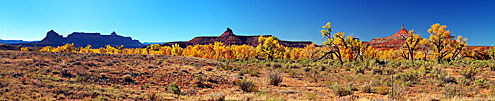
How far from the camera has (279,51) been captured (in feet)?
153

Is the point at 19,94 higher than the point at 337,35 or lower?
lower

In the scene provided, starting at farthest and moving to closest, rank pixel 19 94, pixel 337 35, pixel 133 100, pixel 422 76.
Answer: pixel 337 35 → pixel 422 76 → pixel 133 100 → pixel 19 94

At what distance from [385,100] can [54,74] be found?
17562mm

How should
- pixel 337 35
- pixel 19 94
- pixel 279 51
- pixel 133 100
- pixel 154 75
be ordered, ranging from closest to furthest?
pixel 19 94, pixel 133 100, pixel 154 75, pixel 337 35, pixel 279 51

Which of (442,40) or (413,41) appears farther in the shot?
(413,41)

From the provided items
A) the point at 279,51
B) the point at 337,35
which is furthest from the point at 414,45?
the point at 279,51

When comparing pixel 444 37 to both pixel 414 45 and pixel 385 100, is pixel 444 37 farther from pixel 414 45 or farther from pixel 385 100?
pixel 385 100

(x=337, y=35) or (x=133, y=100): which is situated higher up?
(x=337, y=35)

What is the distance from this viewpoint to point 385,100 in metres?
7.69

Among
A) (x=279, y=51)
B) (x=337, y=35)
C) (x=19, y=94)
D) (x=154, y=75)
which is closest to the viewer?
(x=19, y=94)

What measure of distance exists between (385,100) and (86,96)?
11267mm

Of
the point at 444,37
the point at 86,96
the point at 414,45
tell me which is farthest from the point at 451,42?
the point at 86,96

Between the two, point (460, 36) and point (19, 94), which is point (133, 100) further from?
point (460, 36)

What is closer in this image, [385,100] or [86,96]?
[385,100]
